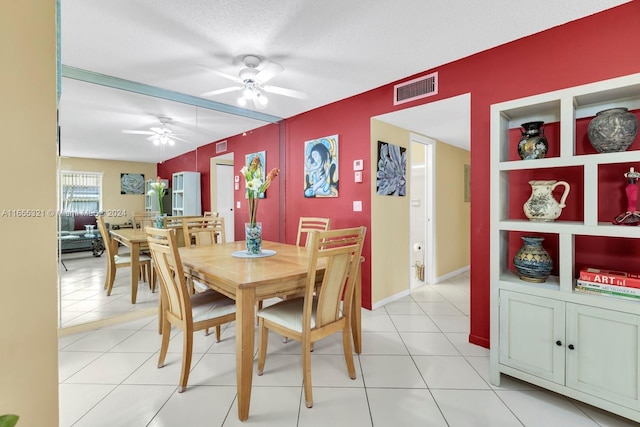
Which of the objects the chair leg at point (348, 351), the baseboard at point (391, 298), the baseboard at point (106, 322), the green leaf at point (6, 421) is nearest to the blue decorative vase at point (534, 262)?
the chair leg at point (348, 351)

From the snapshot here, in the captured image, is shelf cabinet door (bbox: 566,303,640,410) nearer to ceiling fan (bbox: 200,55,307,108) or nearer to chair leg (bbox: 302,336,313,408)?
chair leg (bbox: 302,336,313,408)

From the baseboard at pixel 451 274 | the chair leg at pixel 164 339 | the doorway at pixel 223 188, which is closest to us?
the chair leg at pixel 164 339

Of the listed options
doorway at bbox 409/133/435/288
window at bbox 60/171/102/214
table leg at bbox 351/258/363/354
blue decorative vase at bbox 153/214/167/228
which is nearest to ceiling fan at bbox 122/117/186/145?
window at bbox 60/171/102/214

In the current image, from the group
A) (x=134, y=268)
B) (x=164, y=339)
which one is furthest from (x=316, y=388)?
(x=134, y=268)

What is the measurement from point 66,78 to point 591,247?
4285 mm

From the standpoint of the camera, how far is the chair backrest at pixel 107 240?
271 cm

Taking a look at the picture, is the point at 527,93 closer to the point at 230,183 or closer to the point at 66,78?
the point at 230,183

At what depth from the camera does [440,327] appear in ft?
8.61

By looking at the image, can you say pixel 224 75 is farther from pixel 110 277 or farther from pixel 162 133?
pixel 110 277

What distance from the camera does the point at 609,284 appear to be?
1.45 meters

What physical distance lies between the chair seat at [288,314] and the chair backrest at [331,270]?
92mm

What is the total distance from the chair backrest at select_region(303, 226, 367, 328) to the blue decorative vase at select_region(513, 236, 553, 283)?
1027 millimetres

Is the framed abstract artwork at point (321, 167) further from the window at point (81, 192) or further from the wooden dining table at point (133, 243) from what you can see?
the window at point (81, 192)

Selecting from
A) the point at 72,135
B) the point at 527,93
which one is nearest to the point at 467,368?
the point at 527,93
